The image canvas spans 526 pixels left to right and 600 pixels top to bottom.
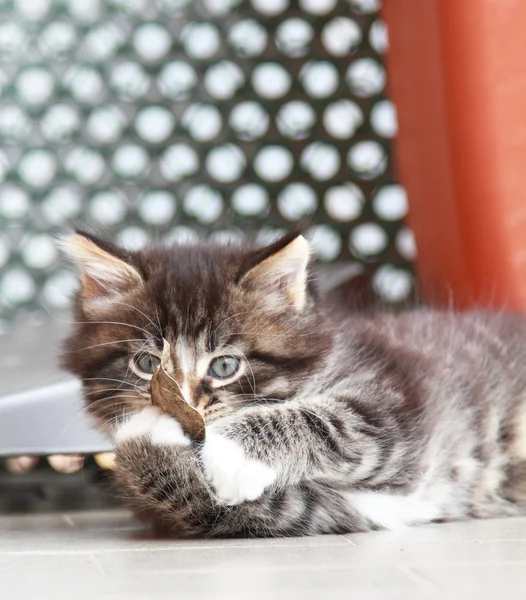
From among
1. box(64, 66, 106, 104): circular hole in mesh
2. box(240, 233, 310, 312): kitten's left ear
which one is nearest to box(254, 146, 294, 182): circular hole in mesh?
box(64, 66, 106, 104): circular hole in mesh

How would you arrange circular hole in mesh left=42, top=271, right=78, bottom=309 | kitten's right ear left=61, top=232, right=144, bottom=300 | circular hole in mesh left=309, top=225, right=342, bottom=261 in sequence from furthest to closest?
circular hole in mesh left=309, top=225, right=342, bottom=261, circular hole in mesh left=42, top=271, right=78, bottom=309, kitten's right ear left=61, top=232, right=144, bottom=300

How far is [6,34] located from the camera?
2936 mm

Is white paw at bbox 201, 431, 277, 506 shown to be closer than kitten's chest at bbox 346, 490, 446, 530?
Yes

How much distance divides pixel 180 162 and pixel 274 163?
310 millimetres

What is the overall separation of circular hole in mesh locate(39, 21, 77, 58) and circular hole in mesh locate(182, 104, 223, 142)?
0.44m

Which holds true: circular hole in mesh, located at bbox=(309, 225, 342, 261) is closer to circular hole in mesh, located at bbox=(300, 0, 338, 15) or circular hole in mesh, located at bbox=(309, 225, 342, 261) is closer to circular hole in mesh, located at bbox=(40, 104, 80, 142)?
circular hole in mesh, located at bbox=(300, 0, 338, 15)

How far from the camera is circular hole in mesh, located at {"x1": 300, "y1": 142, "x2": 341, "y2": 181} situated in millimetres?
2998

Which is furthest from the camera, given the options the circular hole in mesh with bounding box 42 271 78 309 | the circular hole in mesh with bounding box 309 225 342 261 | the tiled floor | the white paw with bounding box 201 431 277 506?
the circular hole in mesh with bounding box 309 225 342 261

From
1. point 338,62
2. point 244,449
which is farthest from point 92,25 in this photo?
point 244,449

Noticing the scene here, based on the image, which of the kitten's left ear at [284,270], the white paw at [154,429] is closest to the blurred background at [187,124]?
the kitten's left ear at [284,270]

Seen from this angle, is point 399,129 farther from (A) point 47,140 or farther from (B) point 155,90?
(A) point 47,140

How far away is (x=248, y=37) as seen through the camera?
3002 mm

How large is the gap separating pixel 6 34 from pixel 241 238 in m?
1.21

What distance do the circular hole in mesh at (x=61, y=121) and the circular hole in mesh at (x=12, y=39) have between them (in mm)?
217
